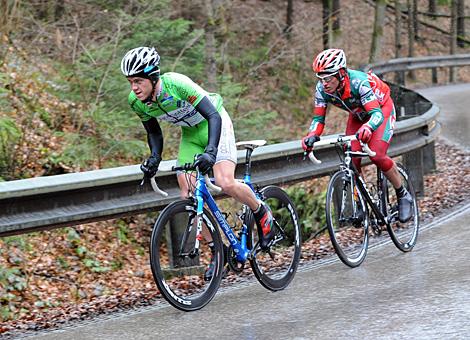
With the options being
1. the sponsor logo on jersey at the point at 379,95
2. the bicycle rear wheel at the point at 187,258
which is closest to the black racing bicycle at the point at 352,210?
the sponsor logo on jersey at the point at 379,95

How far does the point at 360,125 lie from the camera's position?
8.88 m

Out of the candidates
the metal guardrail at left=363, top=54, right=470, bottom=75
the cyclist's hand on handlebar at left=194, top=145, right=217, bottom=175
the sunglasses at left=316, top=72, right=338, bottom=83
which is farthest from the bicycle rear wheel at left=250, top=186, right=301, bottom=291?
the metal guardrail at left=363, top=54, right=470, bottom=75

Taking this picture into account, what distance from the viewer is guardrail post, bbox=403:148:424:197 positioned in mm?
11594

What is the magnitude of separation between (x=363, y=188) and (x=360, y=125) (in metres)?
0.72

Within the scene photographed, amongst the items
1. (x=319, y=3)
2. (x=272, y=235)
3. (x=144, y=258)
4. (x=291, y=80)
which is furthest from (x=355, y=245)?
(x=319, y=3)

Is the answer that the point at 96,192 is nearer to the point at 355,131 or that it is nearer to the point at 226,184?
the point at 226,184

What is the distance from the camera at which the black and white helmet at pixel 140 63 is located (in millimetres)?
6434

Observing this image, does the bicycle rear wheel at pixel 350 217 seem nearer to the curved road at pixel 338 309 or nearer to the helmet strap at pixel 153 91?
the curved road at pixel 338 309

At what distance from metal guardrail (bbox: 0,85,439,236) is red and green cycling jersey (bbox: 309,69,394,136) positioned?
2.44 ft

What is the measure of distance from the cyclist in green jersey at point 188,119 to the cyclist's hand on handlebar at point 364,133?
1248mm

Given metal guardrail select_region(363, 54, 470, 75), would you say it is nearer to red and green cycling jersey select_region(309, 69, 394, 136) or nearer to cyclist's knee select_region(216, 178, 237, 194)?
red and green cycling jersey select_region(309, 69, 394, 136)

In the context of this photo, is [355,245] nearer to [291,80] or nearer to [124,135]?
[124,135]

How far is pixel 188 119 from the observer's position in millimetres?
6988

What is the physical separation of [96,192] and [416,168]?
5808 millimetres
